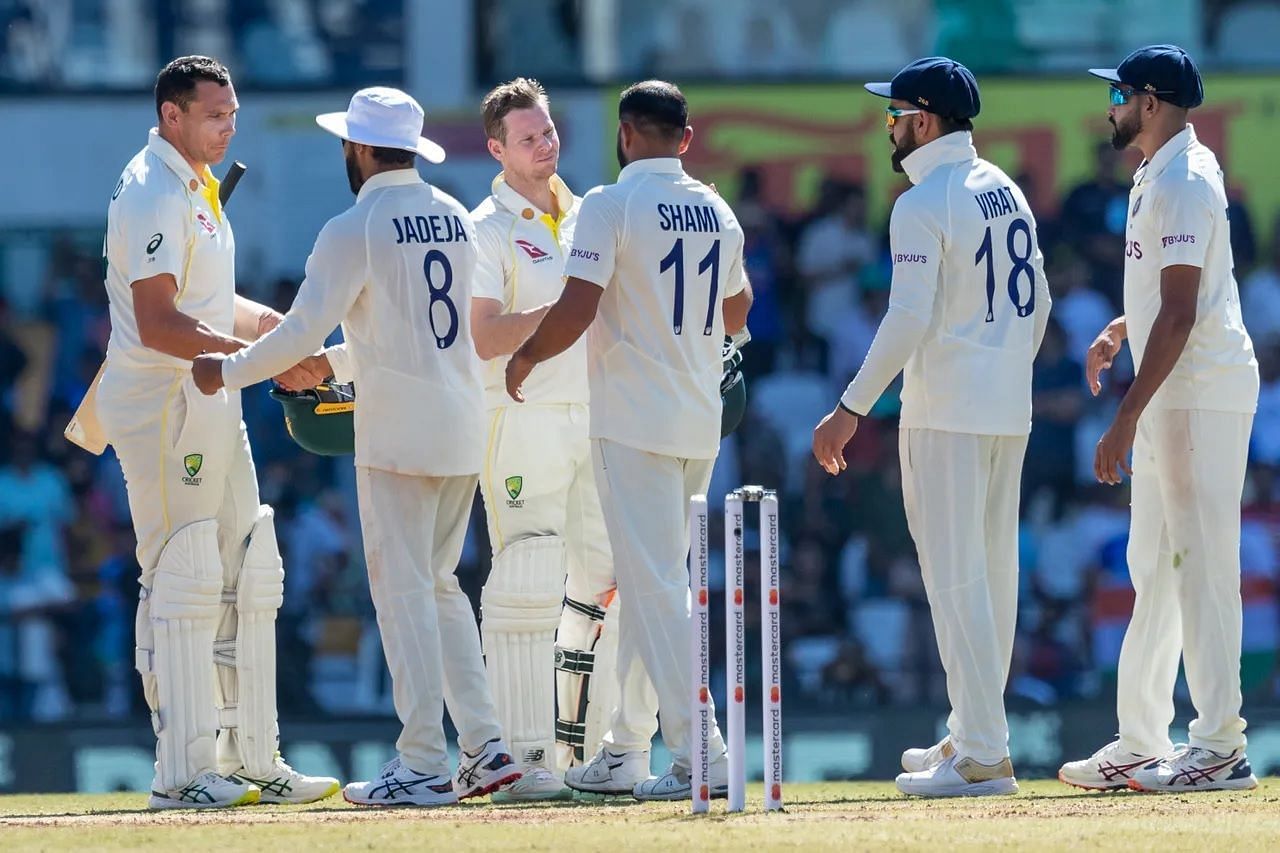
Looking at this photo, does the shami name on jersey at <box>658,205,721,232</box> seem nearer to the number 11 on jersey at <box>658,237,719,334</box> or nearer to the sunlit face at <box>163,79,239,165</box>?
the number 11 on jersey at <box>658,237,719,334</box>

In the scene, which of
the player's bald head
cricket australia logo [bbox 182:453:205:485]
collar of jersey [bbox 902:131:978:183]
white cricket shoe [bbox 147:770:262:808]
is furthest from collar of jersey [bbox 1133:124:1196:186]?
white cricket shoe [bbox 147:770:262:808]

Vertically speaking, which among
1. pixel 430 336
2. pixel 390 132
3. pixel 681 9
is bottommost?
pixel 430 336

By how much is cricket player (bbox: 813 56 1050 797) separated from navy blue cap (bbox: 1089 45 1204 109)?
503 millimetres

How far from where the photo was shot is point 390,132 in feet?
21.3

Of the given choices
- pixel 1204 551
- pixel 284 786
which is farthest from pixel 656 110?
pixel 284 786

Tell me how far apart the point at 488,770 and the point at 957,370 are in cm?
180

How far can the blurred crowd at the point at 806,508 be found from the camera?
1210 cm

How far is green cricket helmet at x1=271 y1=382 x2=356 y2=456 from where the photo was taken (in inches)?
273

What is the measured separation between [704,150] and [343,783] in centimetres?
465

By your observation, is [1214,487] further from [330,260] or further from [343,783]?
[343,783]

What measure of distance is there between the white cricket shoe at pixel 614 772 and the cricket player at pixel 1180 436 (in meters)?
1.44

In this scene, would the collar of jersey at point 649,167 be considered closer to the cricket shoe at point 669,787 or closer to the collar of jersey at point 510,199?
the collar of jersey at point 510,199

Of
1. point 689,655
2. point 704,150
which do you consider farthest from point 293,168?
point 689,655

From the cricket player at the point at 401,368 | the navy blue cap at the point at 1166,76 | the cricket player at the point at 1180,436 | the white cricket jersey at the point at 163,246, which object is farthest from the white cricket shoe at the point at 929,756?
the white cricket jersey at the point at 163,246
